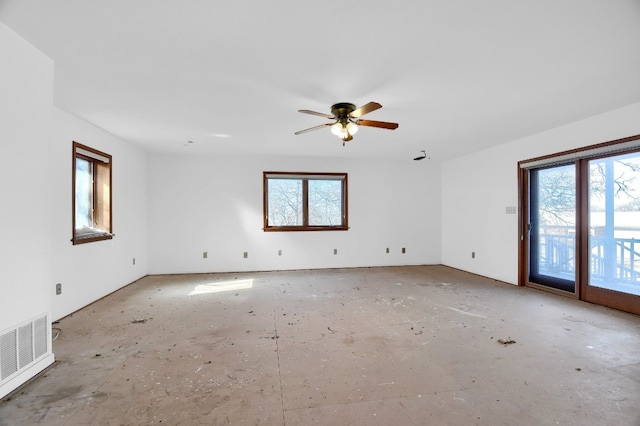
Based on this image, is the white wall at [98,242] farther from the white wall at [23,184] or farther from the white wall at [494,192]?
the white wall at [494,192]

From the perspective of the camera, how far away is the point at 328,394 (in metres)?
1.99

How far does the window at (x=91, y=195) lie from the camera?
3.78 m

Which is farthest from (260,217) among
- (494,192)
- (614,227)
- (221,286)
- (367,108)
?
(614,227)

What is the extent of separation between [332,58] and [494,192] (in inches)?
173

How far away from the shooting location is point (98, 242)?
4137 millimetres

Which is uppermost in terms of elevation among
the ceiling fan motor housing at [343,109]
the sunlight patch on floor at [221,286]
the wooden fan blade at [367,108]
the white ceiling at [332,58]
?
the white ceiling at [332,58]

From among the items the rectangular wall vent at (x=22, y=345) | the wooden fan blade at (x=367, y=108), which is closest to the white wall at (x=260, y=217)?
the wooden fan blade at (x=367, y=108)

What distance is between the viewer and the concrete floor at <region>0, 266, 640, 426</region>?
1.80m

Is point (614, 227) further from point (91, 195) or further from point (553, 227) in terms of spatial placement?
point (91, 195)

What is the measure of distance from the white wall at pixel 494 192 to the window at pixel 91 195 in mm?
6339

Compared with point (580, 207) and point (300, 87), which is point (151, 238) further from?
point (580, 207)

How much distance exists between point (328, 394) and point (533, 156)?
4.66m

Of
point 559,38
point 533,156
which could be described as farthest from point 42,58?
point 533,156

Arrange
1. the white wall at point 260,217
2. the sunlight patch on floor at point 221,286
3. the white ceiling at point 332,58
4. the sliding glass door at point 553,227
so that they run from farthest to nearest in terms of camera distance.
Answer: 1. the white wall at point 260,217
2. the sunlight patch on floor at point 221,286
3. the sliding glass door at point 553,227
4. the white ceiling at point 332,58
